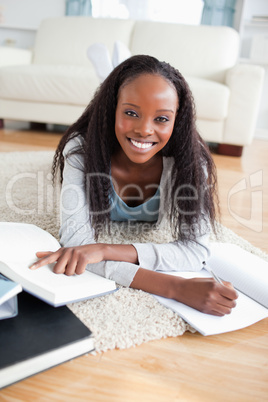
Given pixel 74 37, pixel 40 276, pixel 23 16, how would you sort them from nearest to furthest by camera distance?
pixel 40 276
pixel 74 37
pixel 23 16

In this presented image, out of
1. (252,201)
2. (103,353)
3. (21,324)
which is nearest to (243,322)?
(103,353)

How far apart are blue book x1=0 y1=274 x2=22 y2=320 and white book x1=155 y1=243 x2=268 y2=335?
30cm

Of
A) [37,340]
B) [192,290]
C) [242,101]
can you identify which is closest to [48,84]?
[242,101]

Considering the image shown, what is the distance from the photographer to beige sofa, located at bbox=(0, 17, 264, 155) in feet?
7.91

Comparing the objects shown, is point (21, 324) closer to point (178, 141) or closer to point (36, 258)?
point (36, 258)

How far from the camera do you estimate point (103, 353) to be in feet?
2.00

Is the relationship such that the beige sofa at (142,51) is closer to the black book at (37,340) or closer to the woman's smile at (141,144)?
the woman's smile at (141,144)

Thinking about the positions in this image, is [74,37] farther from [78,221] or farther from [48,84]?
[78,221]

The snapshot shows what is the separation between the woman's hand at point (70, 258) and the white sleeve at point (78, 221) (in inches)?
1.5

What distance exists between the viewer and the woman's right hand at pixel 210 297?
71 cm

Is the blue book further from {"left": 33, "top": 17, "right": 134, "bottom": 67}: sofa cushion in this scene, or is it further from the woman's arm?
{"left": 33, "top": 17, "right": 134, "bottom": 67}: sofa cushion

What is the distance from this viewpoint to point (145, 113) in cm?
83

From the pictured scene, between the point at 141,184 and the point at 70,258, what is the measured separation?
0.42 metres
